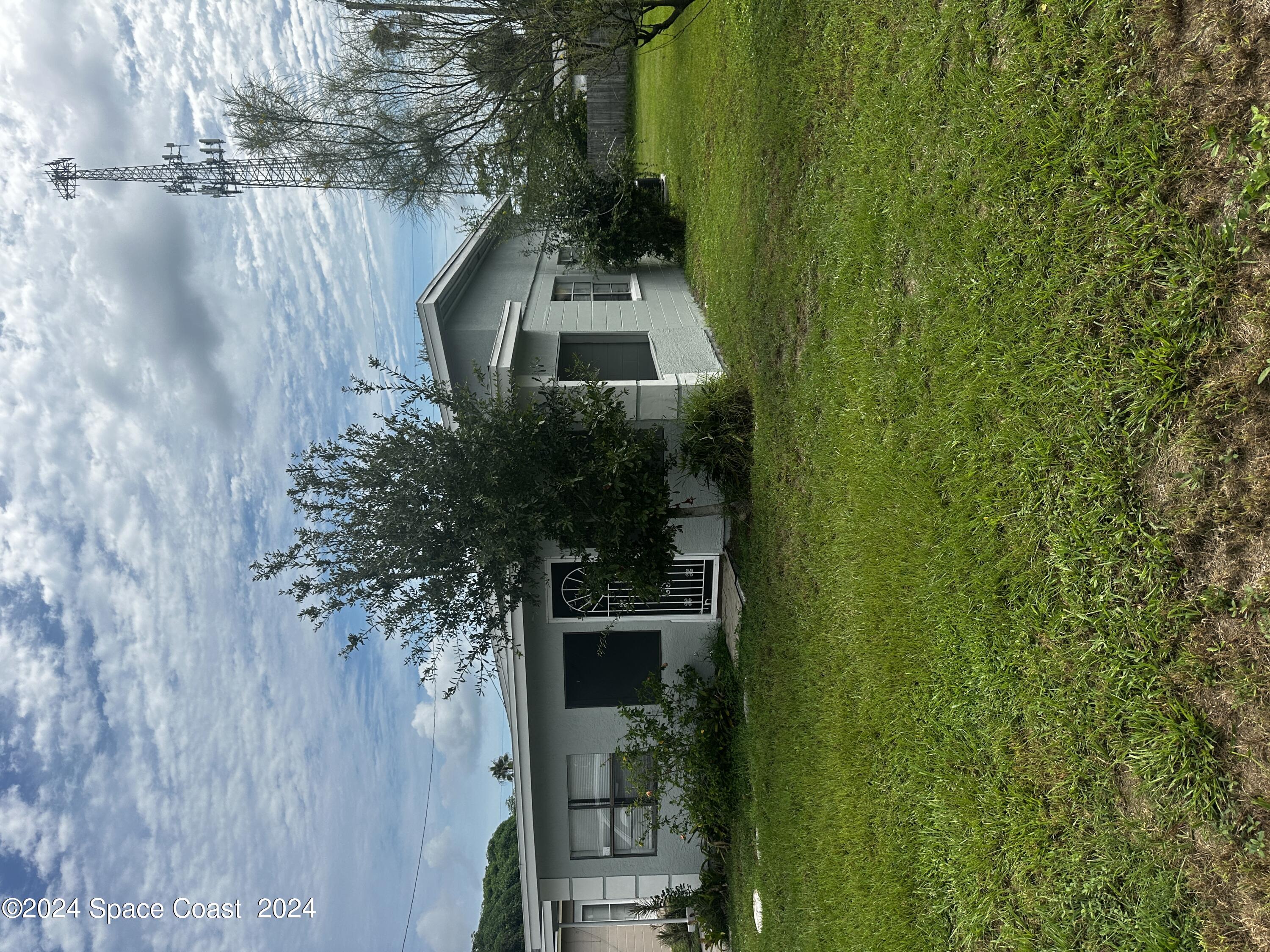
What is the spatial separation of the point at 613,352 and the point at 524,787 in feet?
22.0

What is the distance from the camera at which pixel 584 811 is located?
36.5 ft

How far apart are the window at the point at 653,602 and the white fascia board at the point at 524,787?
0.71 m

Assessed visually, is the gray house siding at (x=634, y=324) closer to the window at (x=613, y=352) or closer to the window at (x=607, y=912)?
the window at (x=613, y=352)

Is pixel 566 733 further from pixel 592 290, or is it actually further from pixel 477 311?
pixel 592 290

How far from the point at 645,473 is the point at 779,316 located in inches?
90.6

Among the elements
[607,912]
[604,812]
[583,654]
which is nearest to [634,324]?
[583,654]

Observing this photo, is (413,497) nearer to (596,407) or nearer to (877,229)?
(596,407)

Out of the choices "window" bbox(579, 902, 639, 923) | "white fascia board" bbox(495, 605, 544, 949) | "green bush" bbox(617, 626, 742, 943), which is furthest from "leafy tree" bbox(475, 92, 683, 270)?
"window" bbox(579, 902, 639, 923)

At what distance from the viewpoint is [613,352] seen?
34.2 feet

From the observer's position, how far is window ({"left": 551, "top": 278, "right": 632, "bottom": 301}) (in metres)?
12.6

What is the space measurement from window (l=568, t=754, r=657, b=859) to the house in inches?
0.8

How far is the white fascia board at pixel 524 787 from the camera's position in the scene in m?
10.2

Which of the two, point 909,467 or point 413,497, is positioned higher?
point 909,467

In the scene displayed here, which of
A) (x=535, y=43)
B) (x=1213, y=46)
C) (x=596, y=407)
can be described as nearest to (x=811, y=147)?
(x=596, y=407)
